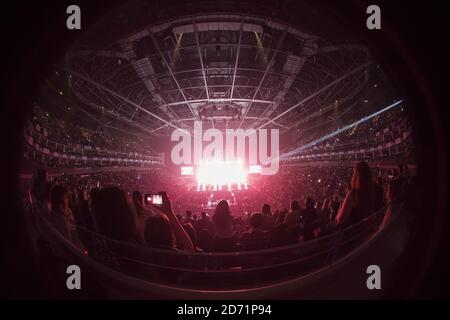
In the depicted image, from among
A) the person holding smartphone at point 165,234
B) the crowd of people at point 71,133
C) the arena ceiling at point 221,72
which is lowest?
the person holding smartphone at point 165,234

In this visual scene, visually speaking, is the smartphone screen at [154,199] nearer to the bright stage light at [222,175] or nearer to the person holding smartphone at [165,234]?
the person holding smartphone at [165,234]

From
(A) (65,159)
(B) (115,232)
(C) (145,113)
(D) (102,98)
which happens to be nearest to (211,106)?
(C) (145,113)

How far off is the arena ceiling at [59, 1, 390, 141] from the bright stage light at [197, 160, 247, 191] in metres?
1.87

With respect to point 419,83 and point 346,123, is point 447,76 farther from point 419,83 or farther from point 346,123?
point 346,123

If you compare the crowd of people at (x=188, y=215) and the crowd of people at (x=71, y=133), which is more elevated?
the crowd of people at (x=71, y=133)

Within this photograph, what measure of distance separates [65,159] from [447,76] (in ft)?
13.7

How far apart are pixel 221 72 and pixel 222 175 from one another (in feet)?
9.78

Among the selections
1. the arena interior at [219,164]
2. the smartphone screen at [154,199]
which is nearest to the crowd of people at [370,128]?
the arena interior at [219,164]

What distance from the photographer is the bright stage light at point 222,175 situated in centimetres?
702

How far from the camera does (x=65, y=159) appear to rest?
337 cm

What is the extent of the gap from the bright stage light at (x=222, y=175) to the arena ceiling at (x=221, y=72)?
1.87 metres

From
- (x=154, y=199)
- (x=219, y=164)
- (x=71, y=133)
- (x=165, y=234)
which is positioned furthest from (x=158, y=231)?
(x=219, y=164)

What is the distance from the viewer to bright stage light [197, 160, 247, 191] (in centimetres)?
702

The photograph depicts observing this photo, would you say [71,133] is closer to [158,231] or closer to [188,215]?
[188,215]
